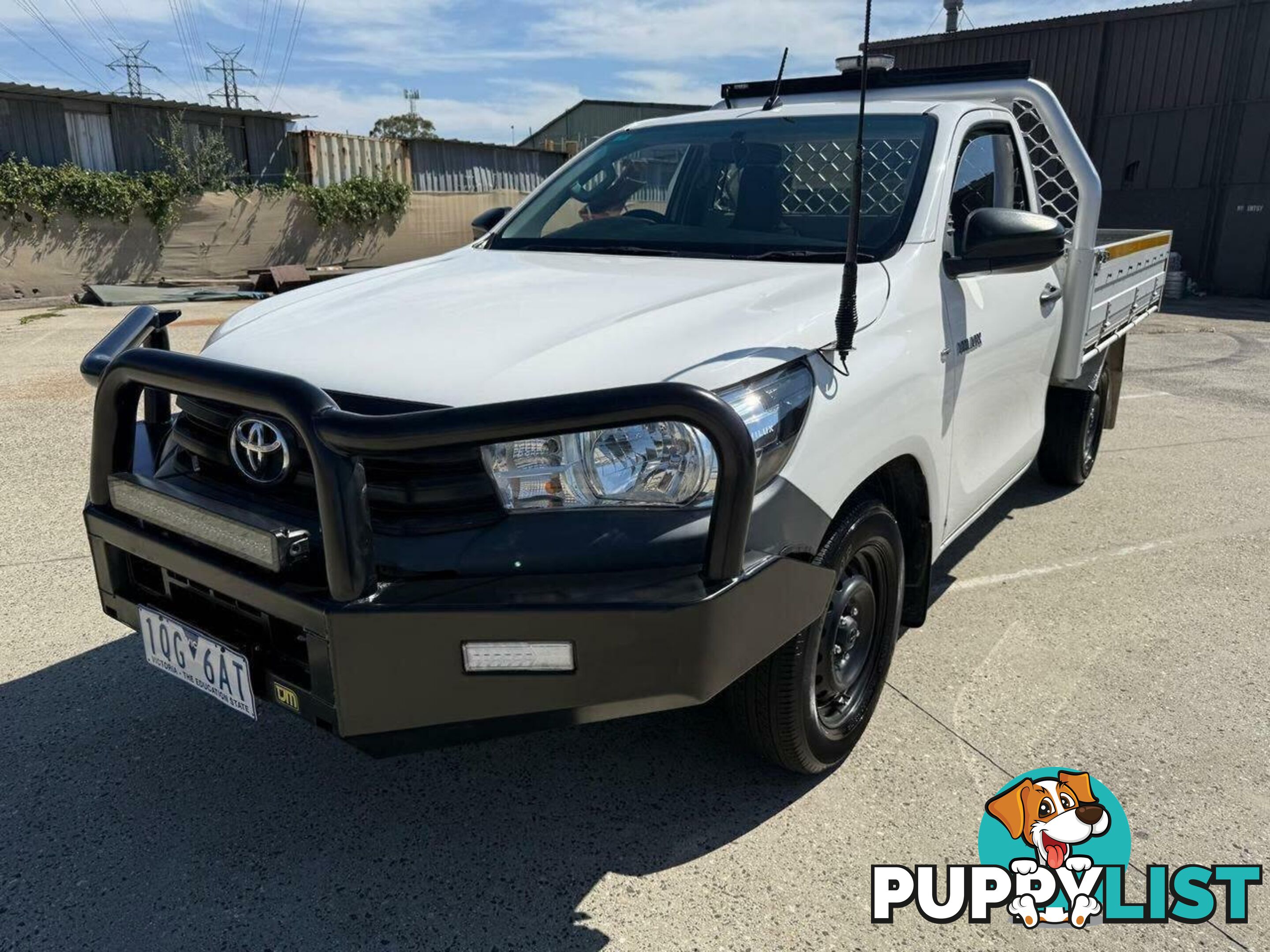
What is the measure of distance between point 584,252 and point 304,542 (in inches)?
66.3

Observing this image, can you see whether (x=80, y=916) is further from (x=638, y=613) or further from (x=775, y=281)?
(x=775, y=281)

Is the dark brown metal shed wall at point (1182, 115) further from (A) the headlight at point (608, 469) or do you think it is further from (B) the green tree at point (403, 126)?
(B) the green tree at point (403, 126)

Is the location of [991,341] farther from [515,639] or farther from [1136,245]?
[1136,245]

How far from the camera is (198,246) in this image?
17.4 metres

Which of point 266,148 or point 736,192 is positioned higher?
point 266,148

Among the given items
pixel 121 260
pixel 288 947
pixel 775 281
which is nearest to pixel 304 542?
pixel 288 947

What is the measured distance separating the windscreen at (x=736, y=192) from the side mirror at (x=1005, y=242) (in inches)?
7.8

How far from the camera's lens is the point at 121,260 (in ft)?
54.9

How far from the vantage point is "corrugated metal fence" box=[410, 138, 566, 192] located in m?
21.7

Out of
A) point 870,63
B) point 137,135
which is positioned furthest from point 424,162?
point 870,63

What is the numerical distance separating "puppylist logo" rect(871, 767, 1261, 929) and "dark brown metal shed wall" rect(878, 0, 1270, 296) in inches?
685

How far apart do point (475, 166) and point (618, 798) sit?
A: 2193cm

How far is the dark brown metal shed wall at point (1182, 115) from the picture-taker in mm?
16297

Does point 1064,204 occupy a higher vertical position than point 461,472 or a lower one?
higher
